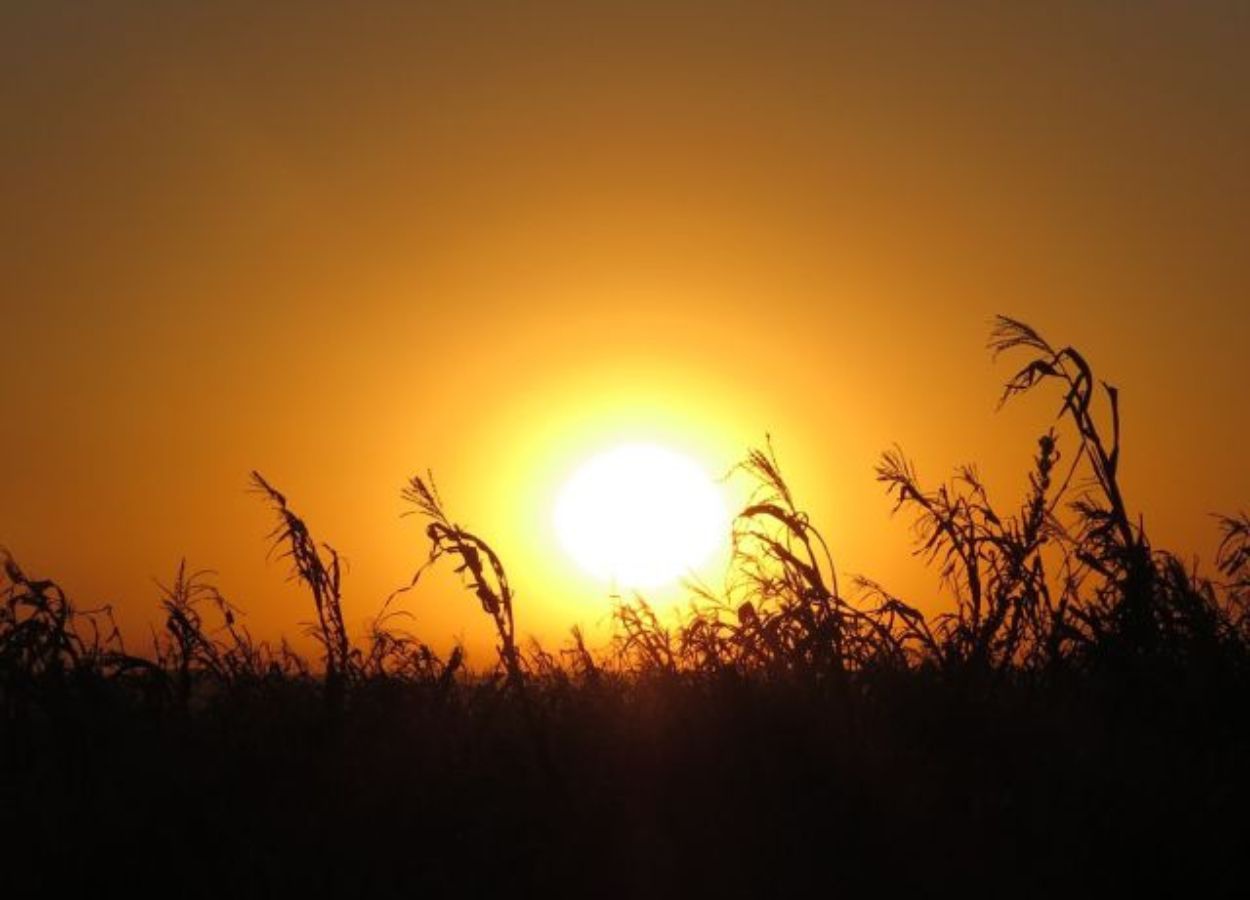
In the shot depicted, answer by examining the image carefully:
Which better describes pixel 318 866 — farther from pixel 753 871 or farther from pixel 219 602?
pixel 219 602

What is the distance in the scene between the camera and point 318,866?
8.36 meters

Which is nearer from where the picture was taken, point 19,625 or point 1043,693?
point 19,625

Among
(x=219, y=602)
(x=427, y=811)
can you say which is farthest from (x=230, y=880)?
(x=219, y=602)

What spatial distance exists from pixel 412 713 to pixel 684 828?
2.79 metres

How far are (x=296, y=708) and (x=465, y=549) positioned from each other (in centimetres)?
179

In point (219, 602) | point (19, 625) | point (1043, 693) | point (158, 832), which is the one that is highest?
point (219, 602)

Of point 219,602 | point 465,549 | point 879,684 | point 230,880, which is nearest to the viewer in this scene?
point 230,880

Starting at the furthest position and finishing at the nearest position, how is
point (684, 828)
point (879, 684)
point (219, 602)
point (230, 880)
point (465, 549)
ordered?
point (219, 602) < point (879, 684) < point (465, 549) < point (684, 828) < point (230, 880)

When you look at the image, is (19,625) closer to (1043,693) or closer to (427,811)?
(427,811)

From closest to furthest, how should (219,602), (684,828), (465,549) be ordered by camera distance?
(684,828), (465,549), (219,602)

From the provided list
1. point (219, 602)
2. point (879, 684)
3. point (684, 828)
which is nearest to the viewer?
point (684, 828)

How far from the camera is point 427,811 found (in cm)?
903

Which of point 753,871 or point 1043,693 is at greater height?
point 1043,693

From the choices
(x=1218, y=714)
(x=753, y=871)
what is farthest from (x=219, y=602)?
(x=1218, y=714)
